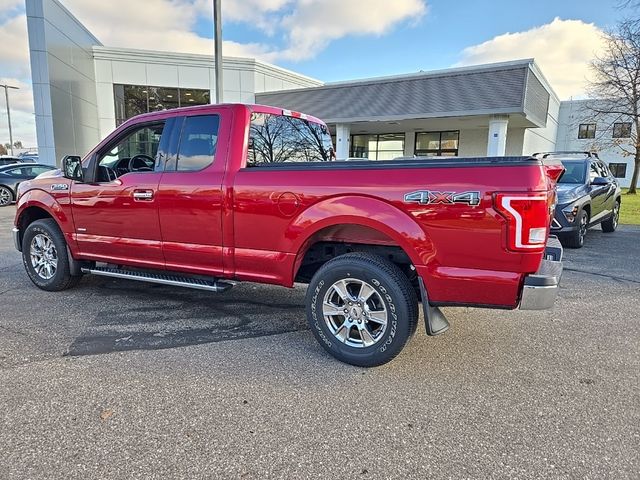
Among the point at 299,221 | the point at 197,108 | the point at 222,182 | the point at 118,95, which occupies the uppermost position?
the point at 118,95

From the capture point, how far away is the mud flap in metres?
3.17

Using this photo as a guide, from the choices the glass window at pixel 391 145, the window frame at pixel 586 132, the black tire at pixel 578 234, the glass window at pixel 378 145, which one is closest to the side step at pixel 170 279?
the black tire at pixel 578 234

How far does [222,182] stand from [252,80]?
73.7ft

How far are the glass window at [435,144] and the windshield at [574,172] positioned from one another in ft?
56.8

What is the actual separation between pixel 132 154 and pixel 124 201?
686 mm

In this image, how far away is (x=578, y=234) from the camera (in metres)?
8.15

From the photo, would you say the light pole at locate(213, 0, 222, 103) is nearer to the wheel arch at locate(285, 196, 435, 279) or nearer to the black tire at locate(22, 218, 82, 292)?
the black tire at locate(22, 218, 82, 292)

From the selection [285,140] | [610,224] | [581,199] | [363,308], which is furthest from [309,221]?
[610,224]

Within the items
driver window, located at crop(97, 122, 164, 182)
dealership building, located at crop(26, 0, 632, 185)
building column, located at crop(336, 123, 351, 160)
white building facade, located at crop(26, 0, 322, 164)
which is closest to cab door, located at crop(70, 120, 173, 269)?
driver window, located at crop(97, 122, 164, 182)

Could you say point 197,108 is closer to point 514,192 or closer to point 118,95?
point 514,192

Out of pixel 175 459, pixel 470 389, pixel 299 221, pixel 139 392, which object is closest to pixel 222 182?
pixel 299 221

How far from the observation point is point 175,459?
91.0 inches

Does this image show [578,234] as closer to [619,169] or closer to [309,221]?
[309,221]

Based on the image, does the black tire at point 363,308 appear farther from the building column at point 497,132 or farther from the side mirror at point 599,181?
the building column at point 497,132
